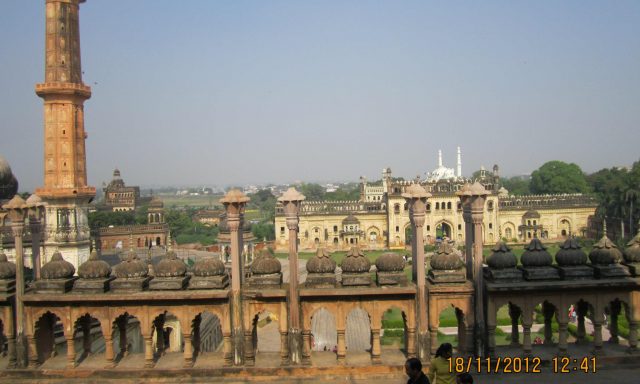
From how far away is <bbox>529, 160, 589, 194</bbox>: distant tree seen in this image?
7531cm

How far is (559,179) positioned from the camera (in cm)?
7644

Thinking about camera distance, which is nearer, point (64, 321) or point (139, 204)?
point (64, 321)

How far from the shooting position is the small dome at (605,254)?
372 inches

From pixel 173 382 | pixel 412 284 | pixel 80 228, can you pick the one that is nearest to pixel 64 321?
pixel 173 382

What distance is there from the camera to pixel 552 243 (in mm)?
53750

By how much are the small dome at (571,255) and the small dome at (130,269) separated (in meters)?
7.40

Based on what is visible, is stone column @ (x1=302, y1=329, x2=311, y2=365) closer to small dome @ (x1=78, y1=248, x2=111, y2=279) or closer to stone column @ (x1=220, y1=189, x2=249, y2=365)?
stone column @ (x1=220, y1=189, x2=249, y2=365)

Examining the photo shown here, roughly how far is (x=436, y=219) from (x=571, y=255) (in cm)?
4573

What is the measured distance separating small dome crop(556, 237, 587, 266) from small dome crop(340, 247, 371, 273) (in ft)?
11.3

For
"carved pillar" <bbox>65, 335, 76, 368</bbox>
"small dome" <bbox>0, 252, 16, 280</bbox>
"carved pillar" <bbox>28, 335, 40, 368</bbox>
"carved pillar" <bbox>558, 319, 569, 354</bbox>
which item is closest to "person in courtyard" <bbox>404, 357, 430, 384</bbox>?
"carved pillar" <bbox>558, 319, 569, 354</bbox>

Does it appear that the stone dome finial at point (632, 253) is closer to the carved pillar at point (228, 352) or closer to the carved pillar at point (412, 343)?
the carved pillar at point (412, 343)

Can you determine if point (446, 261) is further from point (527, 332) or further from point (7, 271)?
point (7, 271)

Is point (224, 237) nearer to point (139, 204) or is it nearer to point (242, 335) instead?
point (242, 335)

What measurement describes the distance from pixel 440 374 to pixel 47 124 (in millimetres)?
24413
